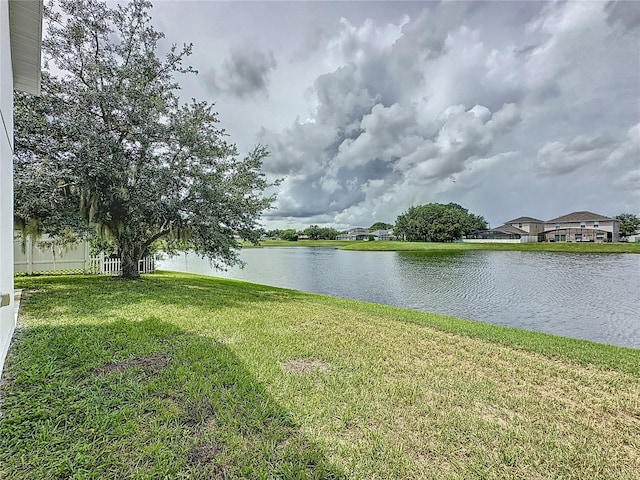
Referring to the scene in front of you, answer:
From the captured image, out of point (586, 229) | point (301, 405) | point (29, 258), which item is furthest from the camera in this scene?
point (586, 229)

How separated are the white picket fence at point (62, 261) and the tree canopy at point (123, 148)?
367 centimetres

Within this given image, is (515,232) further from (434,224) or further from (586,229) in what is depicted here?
(434,224)

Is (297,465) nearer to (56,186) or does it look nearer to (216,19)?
(56,186)

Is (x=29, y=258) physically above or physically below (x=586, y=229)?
below

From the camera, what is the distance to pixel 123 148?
858cm

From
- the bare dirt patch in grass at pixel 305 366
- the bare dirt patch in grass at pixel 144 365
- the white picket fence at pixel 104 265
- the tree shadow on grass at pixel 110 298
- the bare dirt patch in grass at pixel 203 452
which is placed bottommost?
the bare dirt patch in grass at pixel 305 366

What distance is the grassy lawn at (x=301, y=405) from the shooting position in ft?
6.72

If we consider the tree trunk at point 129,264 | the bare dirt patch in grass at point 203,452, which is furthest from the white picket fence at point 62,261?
the bare dirt patch in grass at point 203,452

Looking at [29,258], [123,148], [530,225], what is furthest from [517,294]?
[530,225]

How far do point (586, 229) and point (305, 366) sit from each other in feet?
217

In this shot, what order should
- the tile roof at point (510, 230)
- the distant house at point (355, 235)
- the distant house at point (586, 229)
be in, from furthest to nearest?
the distant house at point (355, 235) < the tile roof at point (510, 230) < the distant house at point (586, 229)

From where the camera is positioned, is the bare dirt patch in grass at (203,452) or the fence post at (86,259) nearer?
the bare dirt patch in grass at (203,452)

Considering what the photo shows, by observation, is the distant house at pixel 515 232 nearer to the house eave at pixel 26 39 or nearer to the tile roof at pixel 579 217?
the tile roof at pixel 579 217

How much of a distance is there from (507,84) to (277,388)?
19875mm
